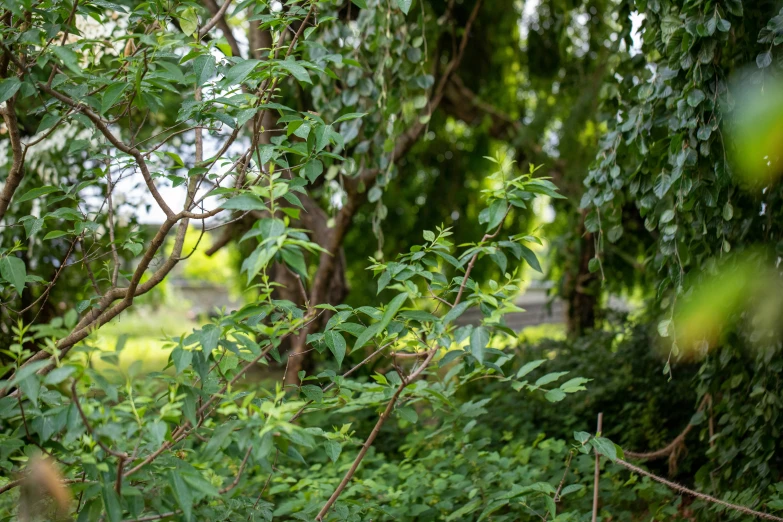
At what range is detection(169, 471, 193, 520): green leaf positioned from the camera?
3.75 ft

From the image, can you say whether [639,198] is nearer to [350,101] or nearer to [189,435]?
[350,101]

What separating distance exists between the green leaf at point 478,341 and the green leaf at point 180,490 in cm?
55

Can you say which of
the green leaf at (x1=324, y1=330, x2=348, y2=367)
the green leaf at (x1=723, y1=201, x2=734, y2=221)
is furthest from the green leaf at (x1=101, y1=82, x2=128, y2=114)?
the green leaf at (x1=723, y1=201, x2=734, y2=221)

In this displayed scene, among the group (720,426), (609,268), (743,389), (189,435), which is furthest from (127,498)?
(609,268)

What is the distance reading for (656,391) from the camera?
3.05 meters

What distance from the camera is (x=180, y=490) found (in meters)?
1.16

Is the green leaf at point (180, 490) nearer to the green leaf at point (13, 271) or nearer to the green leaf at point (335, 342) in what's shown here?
the green leaf at point (335, 342)

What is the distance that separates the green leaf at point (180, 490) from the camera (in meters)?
1.14

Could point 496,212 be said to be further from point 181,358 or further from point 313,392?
point 181,358

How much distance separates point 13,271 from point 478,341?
91cm

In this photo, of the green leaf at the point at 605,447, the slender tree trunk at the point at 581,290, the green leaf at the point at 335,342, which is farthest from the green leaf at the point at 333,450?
the slender tree trunk at the point at 581,290

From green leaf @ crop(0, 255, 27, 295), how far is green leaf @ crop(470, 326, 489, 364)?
0.87 metres

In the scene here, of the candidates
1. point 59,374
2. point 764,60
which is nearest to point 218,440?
point 59,374

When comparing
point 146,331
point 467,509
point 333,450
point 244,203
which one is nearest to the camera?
point 244,203
